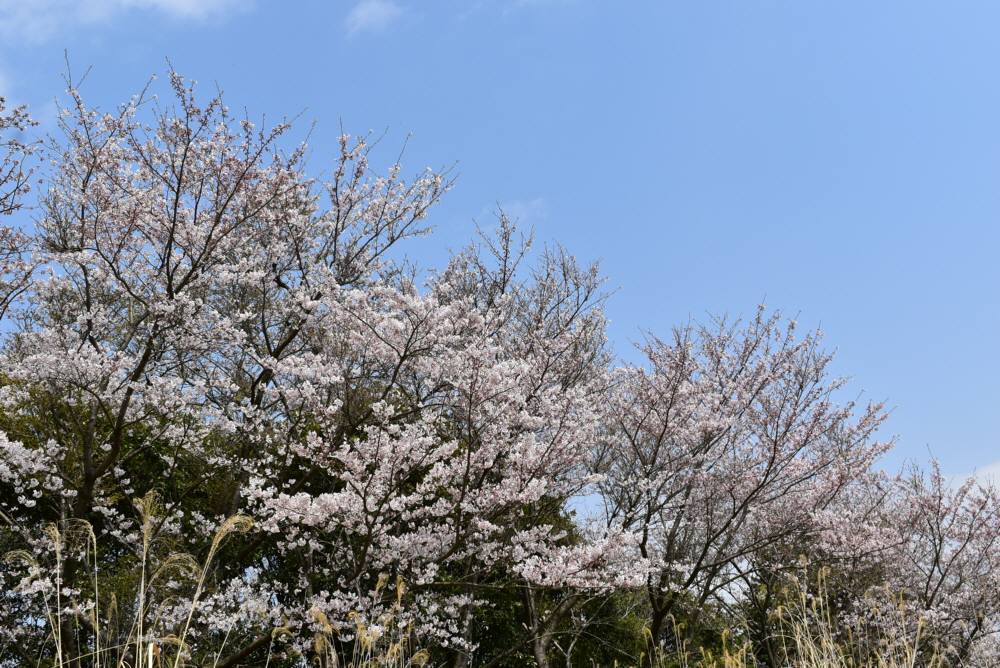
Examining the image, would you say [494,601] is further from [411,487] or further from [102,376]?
[102,376]

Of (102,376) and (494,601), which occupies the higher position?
(102,376)

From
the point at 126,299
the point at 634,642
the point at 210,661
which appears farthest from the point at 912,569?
the point at 126,299

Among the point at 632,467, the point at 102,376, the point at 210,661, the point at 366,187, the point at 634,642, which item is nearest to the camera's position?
the point at 102,376

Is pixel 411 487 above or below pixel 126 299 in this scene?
below

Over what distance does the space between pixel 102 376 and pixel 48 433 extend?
246 cm

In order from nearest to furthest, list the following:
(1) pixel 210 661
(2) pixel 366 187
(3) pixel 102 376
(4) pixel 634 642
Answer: (3) pixel 102 376 < (1) pixel 210 661 < (2) pixel 366 187 < (4) pixel 634 642

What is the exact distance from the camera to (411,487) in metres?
8.73

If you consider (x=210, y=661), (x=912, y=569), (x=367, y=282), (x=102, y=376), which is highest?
(x=367, y=282)

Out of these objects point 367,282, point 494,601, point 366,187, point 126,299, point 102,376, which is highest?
point 366,187

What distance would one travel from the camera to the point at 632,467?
10.9 meters

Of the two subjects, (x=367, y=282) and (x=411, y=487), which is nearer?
(x=411, y=487)

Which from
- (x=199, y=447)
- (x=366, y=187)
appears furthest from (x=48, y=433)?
(x=366, y=187)

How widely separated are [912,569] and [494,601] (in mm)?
7071

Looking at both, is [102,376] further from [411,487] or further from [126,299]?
[411,487]
